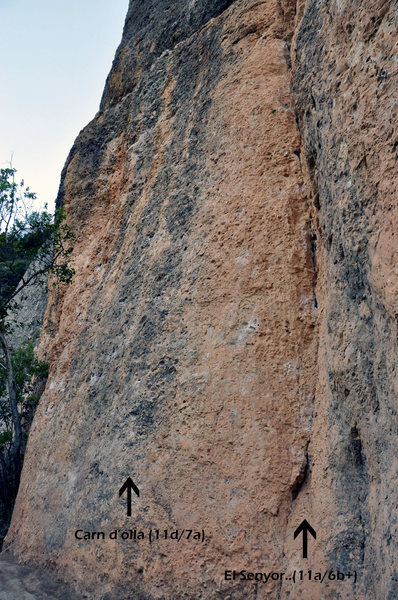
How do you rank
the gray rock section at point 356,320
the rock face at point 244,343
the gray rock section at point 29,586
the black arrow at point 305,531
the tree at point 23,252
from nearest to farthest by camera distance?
the gray rock section at point 356,320, the rock face at point 244,343, the black arrow at point 305,531, the gray rock section at point 29,586, the tree at point 23,252

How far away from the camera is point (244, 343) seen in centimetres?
555

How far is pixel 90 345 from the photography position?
8055mm

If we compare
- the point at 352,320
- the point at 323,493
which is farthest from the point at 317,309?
the point at 323,493

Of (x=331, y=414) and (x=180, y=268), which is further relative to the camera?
(x=180, y=268)

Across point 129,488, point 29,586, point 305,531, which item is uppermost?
point 129,488

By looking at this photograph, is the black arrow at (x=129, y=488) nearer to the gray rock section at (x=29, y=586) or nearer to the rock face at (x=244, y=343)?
the rock face at (x=244, y=343)

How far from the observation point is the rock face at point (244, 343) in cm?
421

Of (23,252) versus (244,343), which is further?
(23,252)

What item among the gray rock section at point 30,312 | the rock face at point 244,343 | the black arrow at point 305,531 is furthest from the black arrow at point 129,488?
the gray rock section at point 30,312

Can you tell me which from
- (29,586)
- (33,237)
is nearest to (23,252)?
(33,237)

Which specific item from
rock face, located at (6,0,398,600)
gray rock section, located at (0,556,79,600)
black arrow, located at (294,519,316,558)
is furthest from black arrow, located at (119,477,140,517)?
black arrow, located at (294,519,316,558)

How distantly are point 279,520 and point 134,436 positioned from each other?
1848 mm

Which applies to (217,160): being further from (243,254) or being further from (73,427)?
(73,427)

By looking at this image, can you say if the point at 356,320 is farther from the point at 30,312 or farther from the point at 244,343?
the point at 30,312
